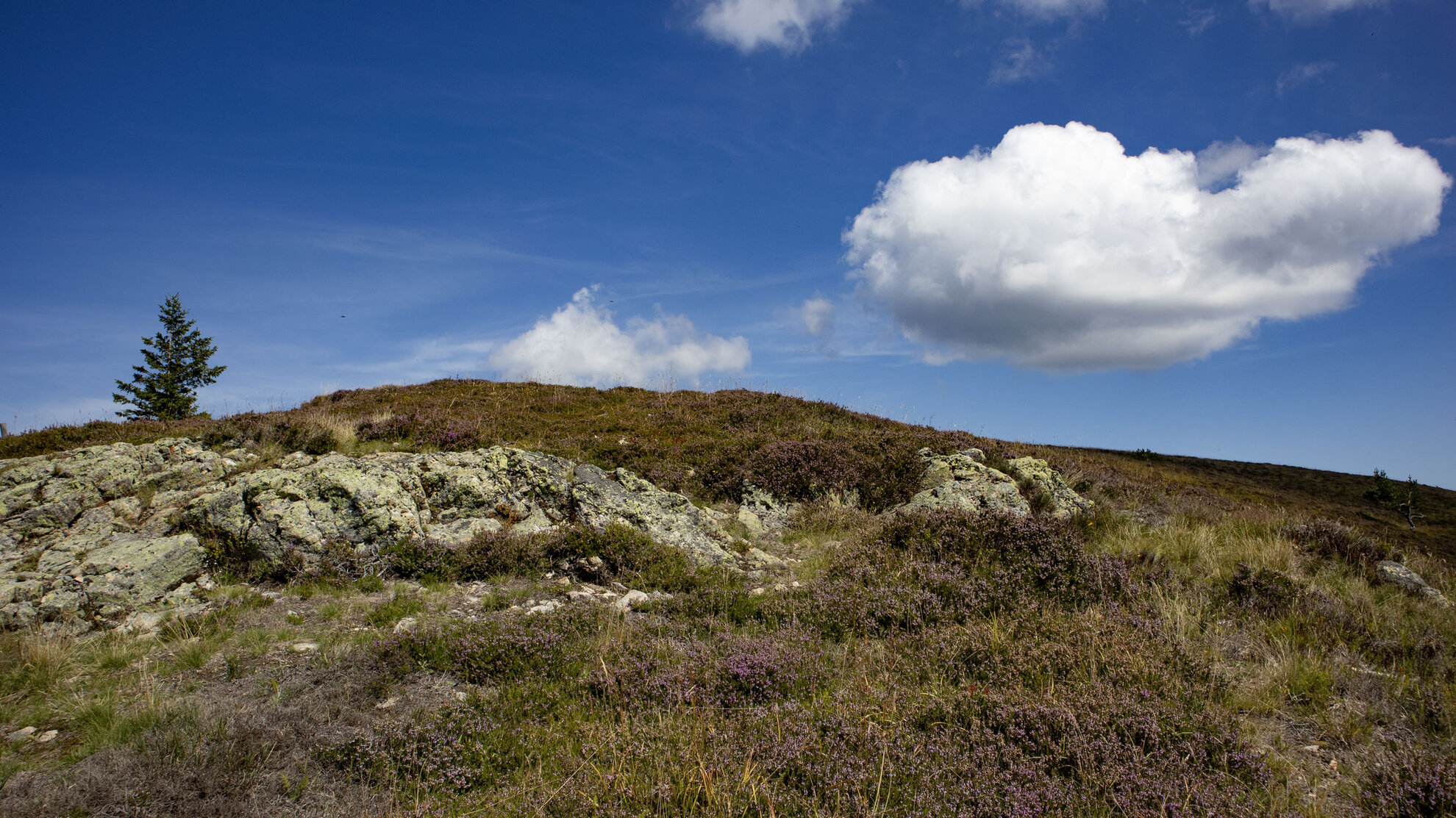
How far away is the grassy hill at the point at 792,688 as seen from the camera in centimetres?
417

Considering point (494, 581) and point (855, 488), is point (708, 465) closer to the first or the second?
point (855, 488)

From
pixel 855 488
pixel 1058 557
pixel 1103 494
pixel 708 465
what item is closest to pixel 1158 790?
pixel 1058 557

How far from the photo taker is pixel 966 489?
12289 mm

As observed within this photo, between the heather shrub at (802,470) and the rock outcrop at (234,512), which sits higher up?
the heather shrub at (802,470)

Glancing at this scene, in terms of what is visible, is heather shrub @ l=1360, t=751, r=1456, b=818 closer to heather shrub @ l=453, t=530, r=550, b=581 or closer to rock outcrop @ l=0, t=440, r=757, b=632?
rock outcrop @ l=0, t=440, r=757, b=632

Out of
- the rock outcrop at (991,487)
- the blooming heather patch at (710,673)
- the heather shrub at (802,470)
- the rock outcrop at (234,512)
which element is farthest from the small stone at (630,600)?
the rock outcrop at (991,487)

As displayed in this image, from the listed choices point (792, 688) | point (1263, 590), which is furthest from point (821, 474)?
point (792, 688)

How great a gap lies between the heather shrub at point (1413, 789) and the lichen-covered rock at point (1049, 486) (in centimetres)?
808

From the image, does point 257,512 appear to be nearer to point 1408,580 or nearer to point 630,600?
point 630,600

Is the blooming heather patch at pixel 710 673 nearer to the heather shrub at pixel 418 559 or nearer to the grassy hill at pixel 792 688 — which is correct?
the grassy hill at pixel 792 688

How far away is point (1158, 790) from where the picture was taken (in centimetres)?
404

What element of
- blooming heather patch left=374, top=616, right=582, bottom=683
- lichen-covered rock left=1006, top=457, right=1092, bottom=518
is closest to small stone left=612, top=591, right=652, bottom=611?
blooming heather patch left=374, top=616, right=582, bottom=683

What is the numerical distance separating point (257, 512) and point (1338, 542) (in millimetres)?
17029

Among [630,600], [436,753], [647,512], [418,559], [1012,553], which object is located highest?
[647,512]
